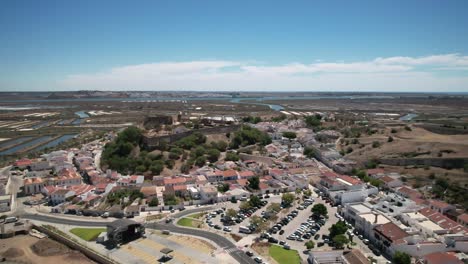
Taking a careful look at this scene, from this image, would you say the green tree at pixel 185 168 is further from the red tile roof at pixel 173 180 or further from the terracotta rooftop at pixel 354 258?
the terracotta rooftop at pixel 354 258

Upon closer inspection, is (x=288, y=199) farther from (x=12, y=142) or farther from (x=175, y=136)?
(x=12, y=142)

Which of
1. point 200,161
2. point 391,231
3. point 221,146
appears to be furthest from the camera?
point 221,146

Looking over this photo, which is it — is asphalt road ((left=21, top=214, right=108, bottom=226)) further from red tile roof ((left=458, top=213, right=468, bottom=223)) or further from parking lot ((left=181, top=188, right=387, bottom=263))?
red tile roof ((left=458, top=213, right=468, bottom=223))

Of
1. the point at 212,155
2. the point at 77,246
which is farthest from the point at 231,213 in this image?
the point at 212,155

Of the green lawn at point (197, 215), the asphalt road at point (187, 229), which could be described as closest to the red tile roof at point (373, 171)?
the asphalt road at point (187, 229)

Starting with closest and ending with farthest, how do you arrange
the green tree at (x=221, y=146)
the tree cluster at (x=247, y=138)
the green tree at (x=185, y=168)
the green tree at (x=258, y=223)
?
the green tree at (x=258, y=223) → the green tree at (x=185, y=168) → the green tree at (x=221, y=146) → the tree cluster at (x=247, y=138)

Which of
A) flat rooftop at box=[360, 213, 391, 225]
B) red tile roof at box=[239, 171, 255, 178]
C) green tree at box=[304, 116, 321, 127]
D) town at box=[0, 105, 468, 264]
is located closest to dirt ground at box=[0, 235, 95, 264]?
town at box=[0, 105, 468, 264]

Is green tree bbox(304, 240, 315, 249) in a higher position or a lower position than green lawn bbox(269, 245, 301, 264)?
higher
